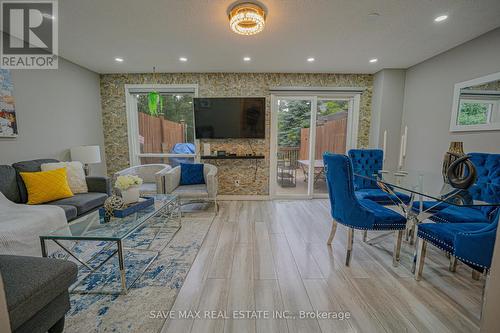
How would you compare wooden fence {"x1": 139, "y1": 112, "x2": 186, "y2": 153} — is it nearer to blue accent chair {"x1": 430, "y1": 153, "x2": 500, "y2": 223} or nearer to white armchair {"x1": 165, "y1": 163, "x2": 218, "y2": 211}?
white armchair {"x1": 165, "y1": 163, "x2": 218, "y2": 211}

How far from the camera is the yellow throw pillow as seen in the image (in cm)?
250

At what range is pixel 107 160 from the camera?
4359 mm

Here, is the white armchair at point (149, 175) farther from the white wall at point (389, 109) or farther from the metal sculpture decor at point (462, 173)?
the white wall at point (389, 109)

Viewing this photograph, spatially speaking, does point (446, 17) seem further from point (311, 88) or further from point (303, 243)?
point (303, 243)

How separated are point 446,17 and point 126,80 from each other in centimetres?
490

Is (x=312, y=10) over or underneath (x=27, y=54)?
over

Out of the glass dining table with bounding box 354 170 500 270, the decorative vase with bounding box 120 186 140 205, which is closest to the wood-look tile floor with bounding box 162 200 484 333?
the glass dining table with bounding box 354 170 500 270

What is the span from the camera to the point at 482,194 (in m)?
2.08

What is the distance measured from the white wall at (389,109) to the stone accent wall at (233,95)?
0.22 m

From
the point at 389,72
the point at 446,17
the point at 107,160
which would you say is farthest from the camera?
the point at 107,160

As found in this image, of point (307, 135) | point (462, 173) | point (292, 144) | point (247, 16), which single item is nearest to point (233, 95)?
point (292, 144)

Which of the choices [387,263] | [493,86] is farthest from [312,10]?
[387,263]

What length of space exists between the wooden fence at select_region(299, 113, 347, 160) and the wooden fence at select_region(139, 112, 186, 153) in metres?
2.50

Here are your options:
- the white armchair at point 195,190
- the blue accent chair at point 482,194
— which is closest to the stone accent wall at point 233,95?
the white armchair at point 195,190
